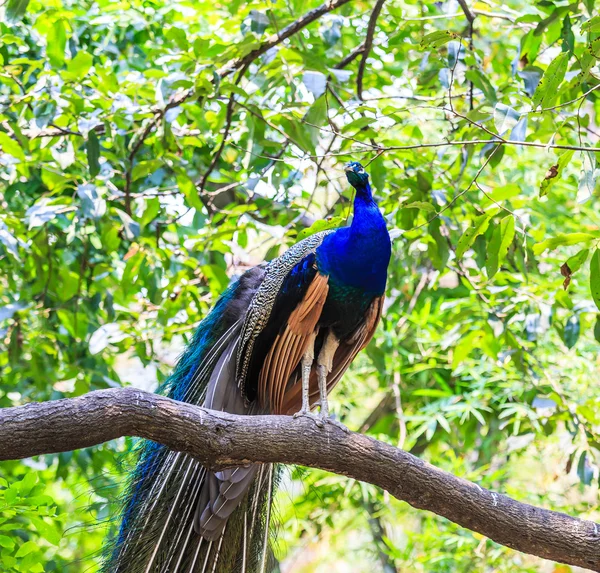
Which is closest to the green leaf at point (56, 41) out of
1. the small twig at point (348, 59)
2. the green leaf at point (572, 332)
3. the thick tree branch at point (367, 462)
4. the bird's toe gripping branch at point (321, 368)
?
the small twig at point (348, 59)

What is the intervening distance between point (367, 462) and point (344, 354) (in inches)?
28.3

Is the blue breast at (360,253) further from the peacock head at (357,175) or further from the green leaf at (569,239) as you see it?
the green leaf at (569,239)

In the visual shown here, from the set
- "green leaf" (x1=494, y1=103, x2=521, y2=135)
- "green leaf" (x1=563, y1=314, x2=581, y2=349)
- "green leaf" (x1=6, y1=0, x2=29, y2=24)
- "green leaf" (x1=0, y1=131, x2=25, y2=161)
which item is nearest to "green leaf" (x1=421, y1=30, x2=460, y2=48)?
"green leaf" (x1=494, y1=103, x2=521, y2=135)

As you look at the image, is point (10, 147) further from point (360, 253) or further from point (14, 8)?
point (360, 253)

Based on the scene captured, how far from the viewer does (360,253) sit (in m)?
2.55

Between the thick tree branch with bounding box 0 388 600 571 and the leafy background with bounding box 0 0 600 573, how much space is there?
0.50 meters

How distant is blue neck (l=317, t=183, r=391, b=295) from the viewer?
2.54 m

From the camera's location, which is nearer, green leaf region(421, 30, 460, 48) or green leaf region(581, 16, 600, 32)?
green leaf region(581, 16, 600, 32)

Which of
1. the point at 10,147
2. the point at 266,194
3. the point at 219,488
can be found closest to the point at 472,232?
the point at 219,488

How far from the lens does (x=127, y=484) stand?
103 inches

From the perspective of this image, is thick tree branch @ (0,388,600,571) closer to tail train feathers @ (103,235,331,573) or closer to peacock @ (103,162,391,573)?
peacock @ (103,162,391,573)

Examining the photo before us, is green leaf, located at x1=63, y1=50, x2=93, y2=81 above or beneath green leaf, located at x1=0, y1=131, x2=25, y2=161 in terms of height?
above

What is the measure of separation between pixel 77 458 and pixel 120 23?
6.30ft

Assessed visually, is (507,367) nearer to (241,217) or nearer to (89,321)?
(241,217)
